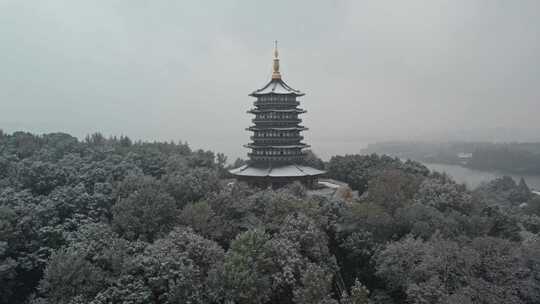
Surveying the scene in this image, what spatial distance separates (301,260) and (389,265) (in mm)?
4639

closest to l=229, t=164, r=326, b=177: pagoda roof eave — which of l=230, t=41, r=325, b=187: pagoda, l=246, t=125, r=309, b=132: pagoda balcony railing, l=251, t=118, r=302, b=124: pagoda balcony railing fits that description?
l=230, t=41, r=325, b=187: pagoda

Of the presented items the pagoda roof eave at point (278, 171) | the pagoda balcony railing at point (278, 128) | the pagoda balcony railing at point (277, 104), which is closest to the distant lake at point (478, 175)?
the pagoda balcony railing at point (278, 128)

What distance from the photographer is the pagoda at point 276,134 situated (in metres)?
32.4

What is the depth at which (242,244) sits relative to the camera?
56.0 ft

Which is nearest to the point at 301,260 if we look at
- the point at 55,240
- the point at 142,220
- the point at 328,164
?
the point at 142,220

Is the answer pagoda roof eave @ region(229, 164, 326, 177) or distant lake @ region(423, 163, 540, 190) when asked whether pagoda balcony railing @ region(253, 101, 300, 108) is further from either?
distant lake @ region(423, 163, 540, 190)

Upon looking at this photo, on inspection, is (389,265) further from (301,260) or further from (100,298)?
(100,298)

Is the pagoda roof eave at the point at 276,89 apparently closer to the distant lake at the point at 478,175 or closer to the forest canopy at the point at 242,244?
the forest canopy at the point at 242,244

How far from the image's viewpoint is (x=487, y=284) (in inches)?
616

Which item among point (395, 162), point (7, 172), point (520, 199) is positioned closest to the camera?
point (7, 172)

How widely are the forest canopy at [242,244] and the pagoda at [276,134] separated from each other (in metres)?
5.76

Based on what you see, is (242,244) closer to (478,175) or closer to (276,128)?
(276,128)

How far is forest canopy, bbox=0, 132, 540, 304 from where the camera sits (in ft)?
52.1

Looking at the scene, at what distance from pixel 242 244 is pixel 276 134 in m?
16.8
